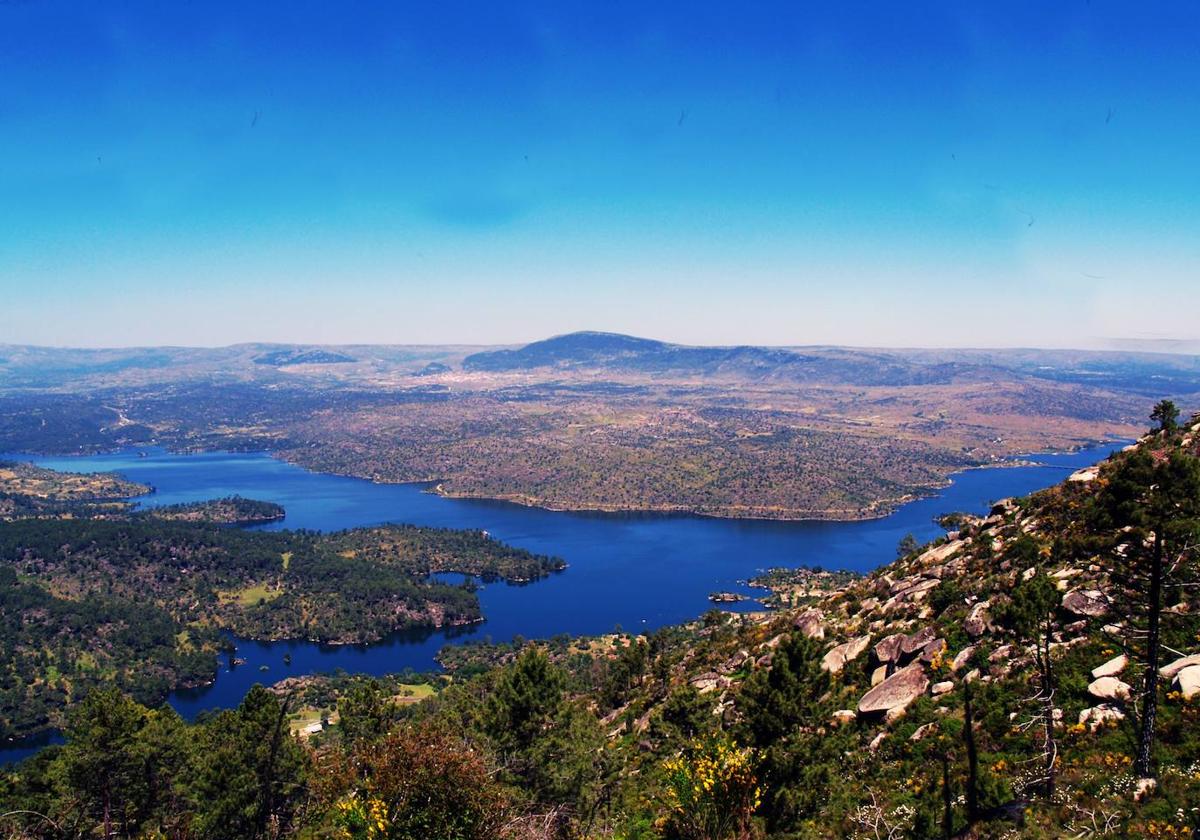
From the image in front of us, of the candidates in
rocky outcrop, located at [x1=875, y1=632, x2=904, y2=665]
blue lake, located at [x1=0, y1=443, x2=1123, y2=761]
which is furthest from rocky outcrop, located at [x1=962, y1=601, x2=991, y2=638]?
blue lake, located at [x1=0, y1=443, x2=1123, y2=761]

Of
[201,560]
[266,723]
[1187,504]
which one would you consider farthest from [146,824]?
[201,560]

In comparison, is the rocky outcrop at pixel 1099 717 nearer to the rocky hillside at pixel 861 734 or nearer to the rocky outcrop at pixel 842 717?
the rocky hillside at pixel 861 734

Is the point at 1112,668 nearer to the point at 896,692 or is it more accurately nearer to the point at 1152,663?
the point at 1152,663

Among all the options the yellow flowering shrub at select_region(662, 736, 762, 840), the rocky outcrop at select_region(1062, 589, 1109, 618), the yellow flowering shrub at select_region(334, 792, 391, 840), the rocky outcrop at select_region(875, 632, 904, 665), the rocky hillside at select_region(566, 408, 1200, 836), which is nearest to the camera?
the yellow flowering shrub at select_region(334, 792, 391, 840)

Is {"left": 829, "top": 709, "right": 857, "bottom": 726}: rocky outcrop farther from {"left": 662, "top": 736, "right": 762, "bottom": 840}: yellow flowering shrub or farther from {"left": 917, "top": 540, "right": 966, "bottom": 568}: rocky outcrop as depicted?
{"left": 917, "top": 540, "right": 966, "bottom": 568}: rocky outcrop

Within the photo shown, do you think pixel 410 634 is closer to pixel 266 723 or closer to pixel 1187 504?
pixel 266 723

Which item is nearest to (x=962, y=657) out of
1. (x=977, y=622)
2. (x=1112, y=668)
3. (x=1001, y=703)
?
(x=977, y=622)
